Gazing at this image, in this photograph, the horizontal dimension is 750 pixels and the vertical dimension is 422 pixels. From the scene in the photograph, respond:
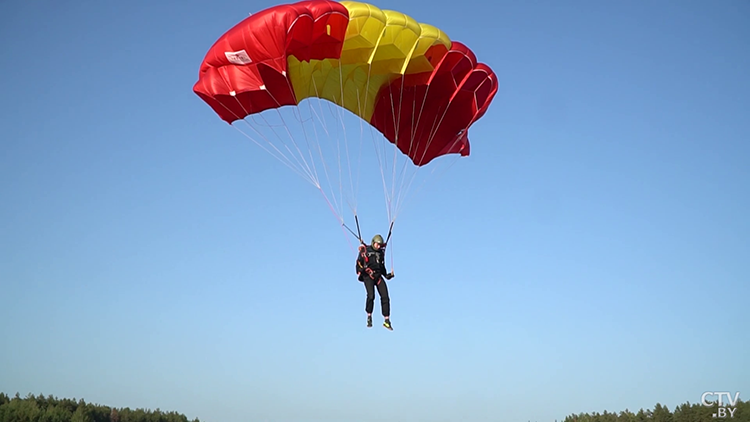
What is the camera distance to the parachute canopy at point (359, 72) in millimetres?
13852

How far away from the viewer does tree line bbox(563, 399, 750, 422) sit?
78.7ft

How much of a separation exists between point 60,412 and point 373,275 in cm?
2032

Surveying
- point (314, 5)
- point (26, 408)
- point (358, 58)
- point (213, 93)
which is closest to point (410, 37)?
point (358, 58)

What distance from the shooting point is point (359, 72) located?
1560 centimetres

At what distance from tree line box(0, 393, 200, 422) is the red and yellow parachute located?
17.5 metres

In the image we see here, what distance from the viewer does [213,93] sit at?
48.5 feet

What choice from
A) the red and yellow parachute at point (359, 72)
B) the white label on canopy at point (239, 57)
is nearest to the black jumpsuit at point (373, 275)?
the red and yellow parachute at point (359, 72)

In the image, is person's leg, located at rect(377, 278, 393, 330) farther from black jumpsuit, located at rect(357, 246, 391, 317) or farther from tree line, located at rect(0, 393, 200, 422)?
tree line, located at rect(0, 393, 200, 422)

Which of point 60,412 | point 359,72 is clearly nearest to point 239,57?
point 359,72

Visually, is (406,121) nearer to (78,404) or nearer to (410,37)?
(410,37)

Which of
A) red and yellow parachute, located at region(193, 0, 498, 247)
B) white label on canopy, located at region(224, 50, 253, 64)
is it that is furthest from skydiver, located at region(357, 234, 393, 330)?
white label on canopy, located at region(224, 50, 253, 64)

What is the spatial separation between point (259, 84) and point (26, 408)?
63.4 ft

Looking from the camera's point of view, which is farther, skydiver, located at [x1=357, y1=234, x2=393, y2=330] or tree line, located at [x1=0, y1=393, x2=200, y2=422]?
tree line, located at [x1=0, y1=393, x2=200, y2=422]

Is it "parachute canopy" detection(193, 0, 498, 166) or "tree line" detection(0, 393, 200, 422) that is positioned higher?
"parachute canopy" detection(193, 0, 498, 166)
